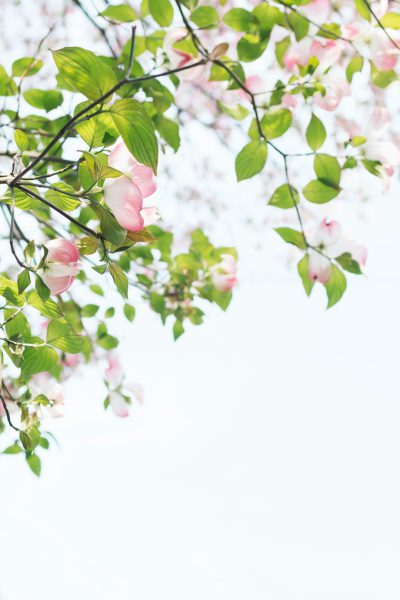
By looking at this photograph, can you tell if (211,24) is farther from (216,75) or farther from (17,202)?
(17,202)

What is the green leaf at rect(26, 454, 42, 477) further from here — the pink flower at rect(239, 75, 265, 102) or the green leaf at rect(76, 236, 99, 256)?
the pink flower at rect(239, 75, 265, 102)

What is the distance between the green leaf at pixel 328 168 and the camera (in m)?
0.88

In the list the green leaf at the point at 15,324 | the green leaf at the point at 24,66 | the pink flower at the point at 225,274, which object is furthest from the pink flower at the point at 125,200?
the pink flower at the point at 225,274

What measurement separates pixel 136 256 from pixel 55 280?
0.77 meters

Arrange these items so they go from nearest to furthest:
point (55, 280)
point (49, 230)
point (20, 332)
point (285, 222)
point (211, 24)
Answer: point (55, 280) < point (20, 332) < point (211, 24) < point (49, 230) < point (285, 222)

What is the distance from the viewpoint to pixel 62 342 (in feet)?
2.57

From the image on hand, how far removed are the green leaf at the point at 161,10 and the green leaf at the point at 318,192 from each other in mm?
320

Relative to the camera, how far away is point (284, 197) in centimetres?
93

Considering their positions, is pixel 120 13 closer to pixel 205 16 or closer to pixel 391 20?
pixel 205 16

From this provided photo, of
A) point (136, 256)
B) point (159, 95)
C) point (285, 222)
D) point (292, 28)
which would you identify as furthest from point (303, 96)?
point (285, 222)

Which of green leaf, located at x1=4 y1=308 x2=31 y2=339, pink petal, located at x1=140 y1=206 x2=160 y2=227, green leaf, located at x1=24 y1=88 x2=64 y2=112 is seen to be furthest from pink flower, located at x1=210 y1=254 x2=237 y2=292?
pink petal, located at x1=140 y1=206 x2=160 y2=227

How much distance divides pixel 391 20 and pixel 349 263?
1.10 feet

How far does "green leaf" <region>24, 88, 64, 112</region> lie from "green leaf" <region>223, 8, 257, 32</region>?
32 centimetres

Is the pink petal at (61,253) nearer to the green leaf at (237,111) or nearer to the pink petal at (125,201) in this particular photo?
the pink petal at (125,201)
